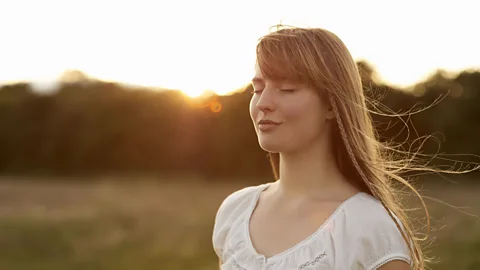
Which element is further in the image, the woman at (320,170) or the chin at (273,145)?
the chin at (273,145)

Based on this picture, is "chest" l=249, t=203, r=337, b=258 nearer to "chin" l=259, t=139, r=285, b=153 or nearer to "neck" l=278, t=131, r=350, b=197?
"neck" l=278, t=131, r=350, b=197

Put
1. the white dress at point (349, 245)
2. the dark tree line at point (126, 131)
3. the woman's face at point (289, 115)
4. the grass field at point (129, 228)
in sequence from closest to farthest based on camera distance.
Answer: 1. the white dress at point (349, 245)
2. the woman's face at point (289, 115)
3. the grass field at point (129, 228)
4. the dark tree line at point (126, 131)

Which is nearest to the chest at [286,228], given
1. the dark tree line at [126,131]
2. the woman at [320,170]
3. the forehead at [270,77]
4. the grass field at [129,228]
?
the woman at [320,170]

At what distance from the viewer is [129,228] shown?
10.8m

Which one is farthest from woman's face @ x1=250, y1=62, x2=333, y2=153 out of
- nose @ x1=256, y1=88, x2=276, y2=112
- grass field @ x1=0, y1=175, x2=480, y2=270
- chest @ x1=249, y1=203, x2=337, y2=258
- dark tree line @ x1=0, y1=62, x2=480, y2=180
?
dark tree line @ x1=0, y1=62, x2=480, y2=180

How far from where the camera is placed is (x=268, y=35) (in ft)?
8.09

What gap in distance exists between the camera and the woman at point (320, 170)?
2.24m

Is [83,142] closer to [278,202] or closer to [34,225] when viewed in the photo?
[34,225]

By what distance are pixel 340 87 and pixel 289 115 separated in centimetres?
20

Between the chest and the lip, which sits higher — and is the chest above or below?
below

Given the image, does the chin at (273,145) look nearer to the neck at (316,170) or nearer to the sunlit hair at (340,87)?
the neck at (316,170)

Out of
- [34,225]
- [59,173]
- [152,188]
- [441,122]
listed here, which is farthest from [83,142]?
[441,122]

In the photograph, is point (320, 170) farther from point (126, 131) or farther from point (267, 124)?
point (126, 131)

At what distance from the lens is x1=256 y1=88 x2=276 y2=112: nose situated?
234 cm
